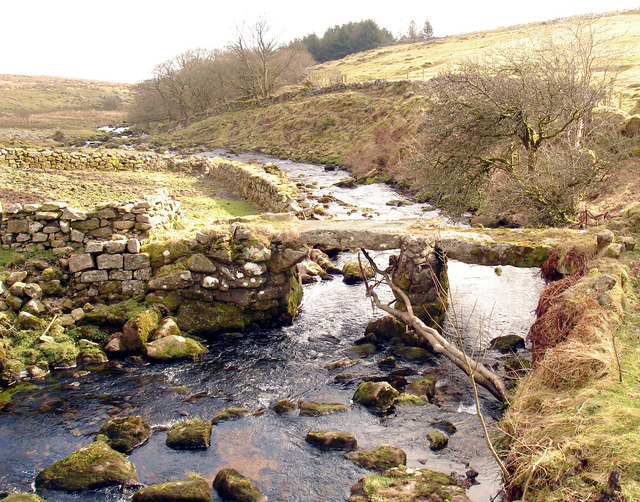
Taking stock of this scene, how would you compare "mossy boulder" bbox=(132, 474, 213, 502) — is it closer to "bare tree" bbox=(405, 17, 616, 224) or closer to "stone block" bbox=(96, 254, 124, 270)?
"stone block" bbox=(96, 254, 124, 270)

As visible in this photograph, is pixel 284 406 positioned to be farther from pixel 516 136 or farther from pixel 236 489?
pixel 516 136

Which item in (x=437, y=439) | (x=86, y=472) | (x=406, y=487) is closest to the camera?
(x=406, y=487)

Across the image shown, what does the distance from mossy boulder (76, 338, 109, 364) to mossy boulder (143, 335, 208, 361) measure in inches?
34.6

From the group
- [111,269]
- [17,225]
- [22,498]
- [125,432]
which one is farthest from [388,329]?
[17,225]

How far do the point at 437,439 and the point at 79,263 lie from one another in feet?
29.2

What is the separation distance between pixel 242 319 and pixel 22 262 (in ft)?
17.1

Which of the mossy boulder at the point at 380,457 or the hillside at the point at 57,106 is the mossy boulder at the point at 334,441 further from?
the hillside at the point at 57,106

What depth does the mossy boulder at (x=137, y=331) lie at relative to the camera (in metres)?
11.1

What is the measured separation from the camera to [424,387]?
30.8ft

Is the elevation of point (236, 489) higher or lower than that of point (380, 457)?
higher

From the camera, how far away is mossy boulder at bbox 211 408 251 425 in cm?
877

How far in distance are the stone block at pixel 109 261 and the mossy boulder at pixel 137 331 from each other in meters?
1.48

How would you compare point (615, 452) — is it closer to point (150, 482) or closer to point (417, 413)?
point (417, 413)

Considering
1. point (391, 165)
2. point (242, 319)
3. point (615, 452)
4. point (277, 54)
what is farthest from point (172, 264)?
point (277, 54)
